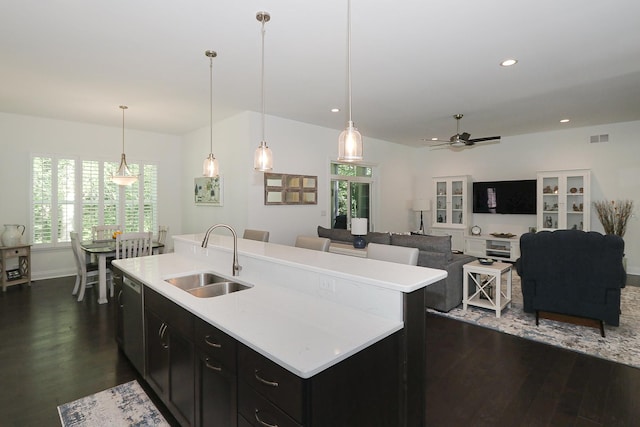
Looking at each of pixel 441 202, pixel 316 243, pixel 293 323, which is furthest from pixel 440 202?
pixel 293 323

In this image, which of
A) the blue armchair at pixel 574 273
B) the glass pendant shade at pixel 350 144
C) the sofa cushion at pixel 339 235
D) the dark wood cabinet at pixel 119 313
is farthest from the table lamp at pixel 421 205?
the dark wood cabinet at pixel 119 313

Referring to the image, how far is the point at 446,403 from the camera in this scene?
2283mm

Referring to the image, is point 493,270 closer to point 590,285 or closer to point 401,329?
point 590,285

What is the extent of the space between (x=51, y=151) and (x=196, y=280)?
5045mm

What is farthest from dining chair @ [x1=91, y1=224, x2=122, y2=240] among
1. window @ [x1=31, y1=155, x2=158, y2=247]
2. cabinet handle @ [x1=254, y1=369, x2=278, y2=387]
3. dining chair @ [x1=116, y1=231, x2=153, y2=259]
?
cabinet handle @ [x1=254, y1=369, x2=278, y2=387]

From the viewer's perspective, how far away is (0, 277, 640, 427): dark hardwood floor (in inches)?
85.1

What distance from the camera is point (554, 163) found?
22.5 ft

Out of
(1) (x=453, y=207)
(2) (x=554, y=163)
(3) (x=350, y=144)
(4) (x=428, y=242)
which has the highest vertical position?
(2) (x=554, y=163)

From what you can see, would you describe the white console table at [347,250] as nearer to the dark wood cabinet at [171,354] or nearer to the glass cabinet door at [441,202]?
the dark wood cabinet at [171,354]

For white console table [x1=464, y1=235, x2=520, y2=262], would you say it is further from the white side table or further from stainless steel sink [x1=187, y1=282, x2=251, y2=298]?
stainless steel sink [x1=187, y1=282, x2=251, y2=298]

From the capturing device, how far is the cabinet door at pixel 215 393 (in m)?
1.52

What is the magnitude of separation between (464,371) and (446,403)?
0.52m

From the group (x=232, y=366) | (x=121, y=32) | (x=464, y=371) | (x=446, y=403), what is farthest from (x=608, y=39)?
(x=121, y=32)

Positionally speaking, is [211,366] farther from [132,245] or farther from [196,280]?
[132,245]
